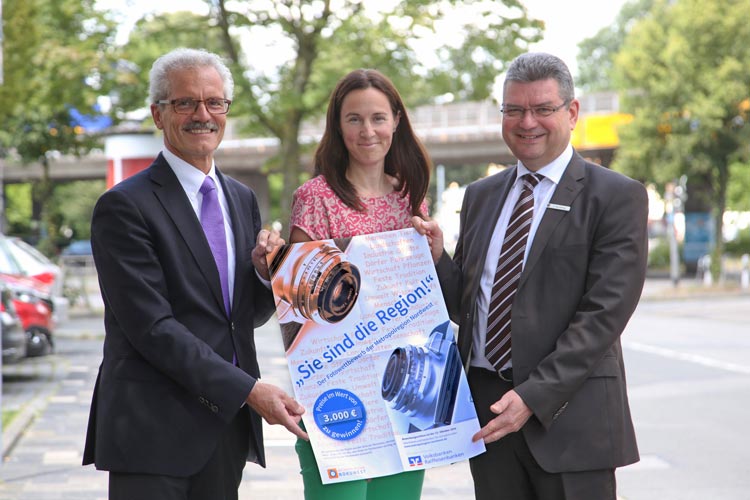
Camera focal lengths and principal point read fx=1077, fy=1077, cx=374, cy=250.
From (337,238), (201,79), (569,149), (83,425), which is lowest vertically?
(83,425)

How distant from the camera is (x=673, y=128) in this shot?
34.1 m

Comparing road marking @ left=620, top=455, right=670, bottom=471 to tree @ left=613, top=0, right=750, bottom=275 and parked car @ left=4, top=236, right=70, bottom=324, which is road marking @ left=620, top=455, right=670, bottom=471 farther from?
tree @ left=613, top=0, right=750, bottom=275

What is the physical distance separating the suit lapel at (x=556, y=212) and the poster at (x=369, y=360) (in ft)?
1.16

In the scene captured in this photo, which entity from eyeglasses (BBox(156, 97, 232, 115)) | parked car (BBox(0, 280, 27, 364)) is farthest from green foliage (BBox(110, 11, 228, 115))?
eyeglasses (BBox(156, 97, 232, 115))

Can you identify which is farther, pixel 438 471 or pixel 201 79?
pixel 438 471

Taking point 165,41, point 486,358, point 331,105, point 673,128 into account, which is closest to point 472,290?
point 486,358

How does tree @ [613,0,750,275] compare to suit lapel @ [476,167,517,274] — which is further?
tree @ [613,0,750,275]

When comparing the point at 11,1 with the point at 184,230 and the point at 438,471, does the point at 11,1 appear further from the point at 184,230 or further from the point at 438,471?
the point at 184,230

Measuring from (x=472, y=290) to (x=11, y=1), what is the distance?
36.6ft

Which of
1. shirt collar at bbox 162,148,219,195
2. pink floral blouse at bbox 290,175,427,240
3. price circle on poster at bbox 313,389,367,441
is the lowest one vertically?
price circle on poster at bbox 313,389,367,441

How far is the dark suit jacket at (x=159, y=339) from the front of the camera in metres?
3.26

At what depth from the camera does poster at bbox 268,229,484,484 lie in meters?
3.53

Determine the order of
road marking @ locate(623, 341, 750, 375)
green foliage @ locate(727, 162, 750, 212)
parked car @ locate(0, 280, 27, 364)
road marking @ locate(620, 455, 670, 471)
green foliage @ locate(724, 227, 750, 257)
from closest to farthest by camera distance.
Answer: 1. road marking @ locate(620, 455, 670, 471)
2. parked car @ locate(0, 280, 27, 364)
3. road marking @ locate(623, 341, 750, 375)
4. green foliage @ locate(724, 227, 750, 257)
5. green foliage @ locate(727, 162, 750, 212)

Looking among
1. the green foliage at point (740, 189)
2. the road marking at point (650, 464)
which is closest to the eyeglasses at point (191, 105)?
the road marking at point (650, 464)
